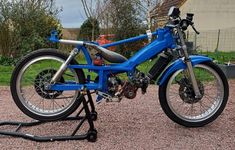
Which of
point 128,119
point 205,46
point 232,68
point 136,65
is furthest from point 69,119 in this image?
point 205,46

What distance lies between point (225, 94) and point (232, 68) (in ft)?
13.0

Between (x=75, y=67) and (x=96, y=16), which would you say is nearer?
(x=75, y=67)

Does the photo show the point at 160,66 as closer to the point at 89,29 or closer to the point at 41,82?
the point at 41,82

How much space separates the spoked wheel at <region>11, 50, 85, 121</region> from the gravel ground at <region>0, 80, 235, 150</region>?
0.73ft

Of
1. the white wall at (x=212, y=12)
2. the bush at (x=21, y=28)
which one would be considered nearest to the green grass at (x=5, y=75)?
the bush at (x=21, y=28)

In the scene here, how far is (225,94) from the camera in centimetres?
463

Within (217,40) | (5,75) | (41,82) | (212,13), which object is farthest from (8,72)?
(212,13)

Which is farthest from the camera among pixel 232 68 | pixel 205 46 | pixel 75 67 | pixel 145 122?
pixel 205 46

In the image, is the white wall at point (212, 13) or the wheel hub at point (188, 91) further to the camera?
the white wall at point (212, 13)

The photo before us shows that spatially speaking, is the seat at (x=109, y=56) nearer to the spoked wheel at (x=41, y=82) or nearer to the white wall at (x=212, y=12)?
the spoked wheel at (x=41, y=82)

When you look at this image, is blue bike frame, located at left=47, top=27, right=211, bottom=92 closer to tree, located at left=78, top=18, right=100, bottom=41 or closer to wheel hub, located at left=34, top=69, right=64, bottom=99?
wheel hub, located at left=34, top=69, right=64, bottom=99

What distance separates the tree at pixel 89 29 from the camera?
1512cm

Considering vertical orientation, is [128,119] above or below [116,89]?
below

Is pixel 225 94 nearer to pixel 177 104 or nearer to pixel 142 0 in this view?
pixel 177 104
